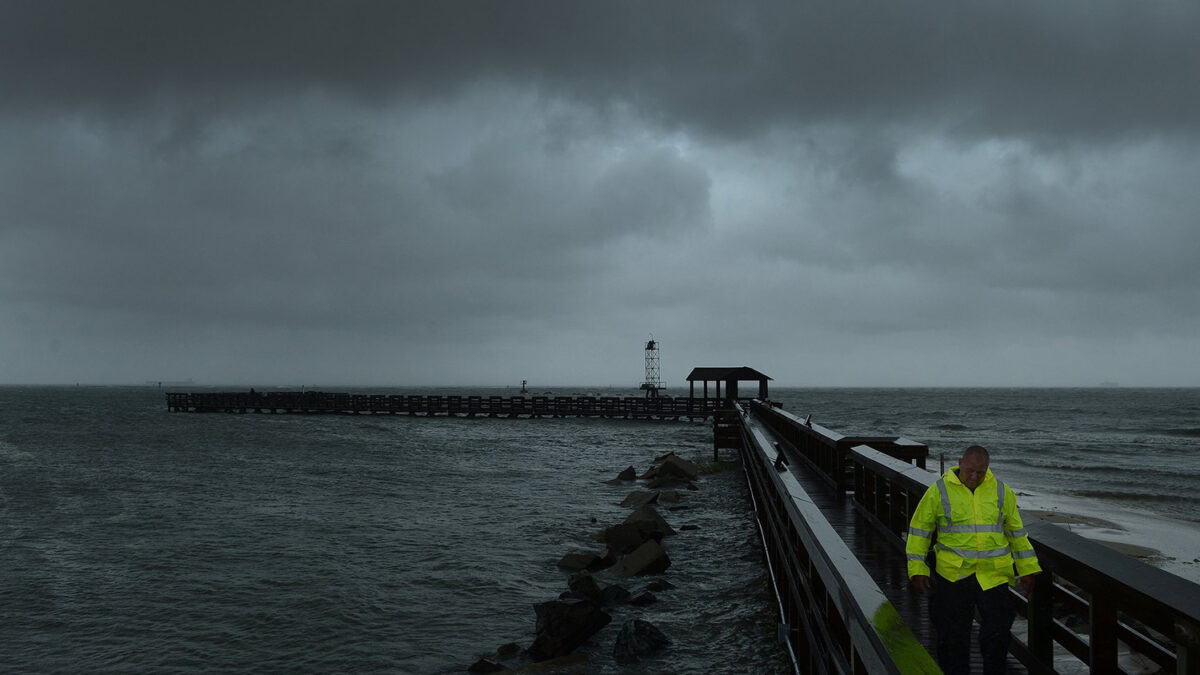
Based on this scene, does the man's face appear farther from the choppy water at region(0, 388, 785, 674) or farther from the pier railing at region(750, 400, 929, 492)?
the choppy water at region(0, 388, 785, 674)

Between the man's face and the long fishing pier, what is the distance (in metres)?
0.38

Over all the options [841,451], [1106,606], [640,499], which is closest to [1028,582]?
[1106,606]

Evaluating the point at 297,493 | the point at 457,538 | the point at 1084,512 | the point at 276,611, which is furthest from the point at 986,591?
the point at 297,493

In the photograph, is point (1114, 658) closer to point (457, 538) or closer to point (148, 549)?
point (457, 538)

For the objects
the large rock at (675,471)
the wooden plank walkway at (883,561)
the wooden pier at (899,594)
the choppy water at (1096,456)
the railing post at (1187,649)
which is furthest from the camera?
the large rock at (675,471)

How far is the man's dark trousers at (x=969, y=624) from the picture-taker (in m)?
4.08

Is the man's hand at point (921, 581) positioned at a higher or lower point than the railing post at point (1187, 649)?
lower

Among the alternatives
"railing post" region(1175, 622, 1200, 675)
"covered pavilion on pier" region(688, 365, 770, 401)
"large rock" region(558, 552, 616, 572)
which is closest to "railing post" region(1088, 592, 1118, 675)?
"railing post" region(1175, 622, 1200, 675)

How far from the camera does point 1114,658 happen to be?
126 inches

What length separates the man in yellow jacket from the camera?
13.3 feet

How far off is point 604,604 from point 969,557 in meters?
8.22

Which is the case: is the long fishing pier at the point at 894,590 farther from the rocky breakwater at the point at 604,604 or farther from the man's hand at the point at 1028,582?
the rocky breakwater at the point at 604,604

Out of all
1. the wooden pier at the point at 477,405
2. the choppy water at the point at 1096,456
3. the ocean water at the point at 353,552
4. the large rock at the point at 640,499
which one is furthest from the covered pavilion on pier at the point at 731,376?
the large rock at the point at 640,499

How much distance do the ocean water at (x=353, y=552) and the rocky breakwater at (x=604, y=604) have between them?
0.22 m
